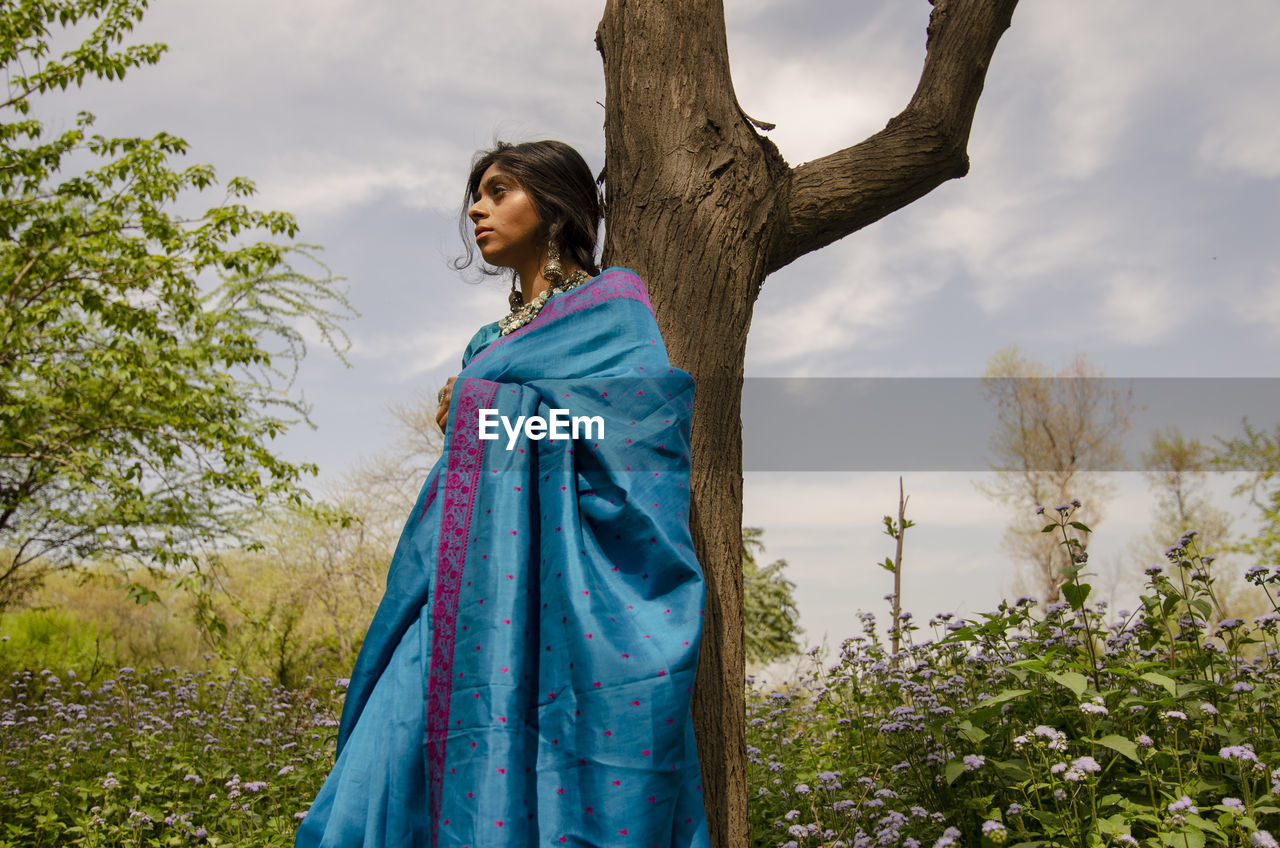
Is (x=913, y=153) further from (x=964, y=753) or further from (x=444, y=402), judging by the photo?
(x=964, y=753)

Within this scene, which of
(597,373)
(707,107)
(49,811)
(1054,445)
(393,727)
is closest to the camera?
(393,727)

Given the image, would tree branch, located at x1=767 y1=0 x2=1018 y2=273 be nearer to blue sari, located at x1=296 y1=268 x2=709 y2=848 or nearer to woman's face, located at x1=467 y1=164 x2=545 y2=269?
woman's face, located at x1=467 y1=164 x2=545 y2=269

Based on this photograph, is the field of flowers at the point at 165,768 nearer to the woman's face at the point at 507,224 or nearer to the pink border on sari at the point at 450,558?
the pink border on sari at the point at 450,558

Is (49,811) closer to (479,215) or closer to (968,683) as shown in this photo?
(479,215)

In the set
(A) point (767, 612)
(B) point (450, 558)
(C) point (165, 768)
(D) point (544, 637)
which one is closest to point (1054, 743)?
(D) point (544, 637)

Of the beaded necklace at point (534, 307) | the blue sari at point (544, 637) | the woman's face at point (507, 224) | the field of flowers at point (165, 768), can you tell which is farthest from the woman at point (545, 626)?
the field of flowers at point (165, 768)

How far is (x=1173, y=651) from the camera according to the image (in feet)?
9.95

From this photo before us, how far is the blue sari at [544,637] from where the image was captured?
66.6 inches

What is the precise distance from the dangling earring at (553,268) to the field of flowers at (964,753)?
5.06 ft

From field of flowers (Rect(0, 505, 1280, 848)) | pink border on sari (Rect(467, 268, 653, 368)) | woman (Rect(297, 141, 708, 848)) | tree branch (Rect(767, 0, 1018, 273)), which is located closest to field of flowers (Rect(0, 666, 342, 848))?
field of flowers (Rect(0, 505, 1280, 848))

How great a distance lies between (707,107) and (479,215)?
28.4 inches

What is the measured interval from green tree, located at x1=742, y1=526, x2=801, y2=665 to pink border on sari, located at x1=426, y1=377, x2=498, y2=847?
9354mm

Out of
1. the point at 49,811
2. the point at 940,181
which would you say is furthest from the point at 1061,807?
the point at 49,811

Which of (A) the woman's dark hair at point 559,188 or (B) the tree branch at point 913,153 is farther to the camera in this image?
(B) the tree branch at point 913,153
